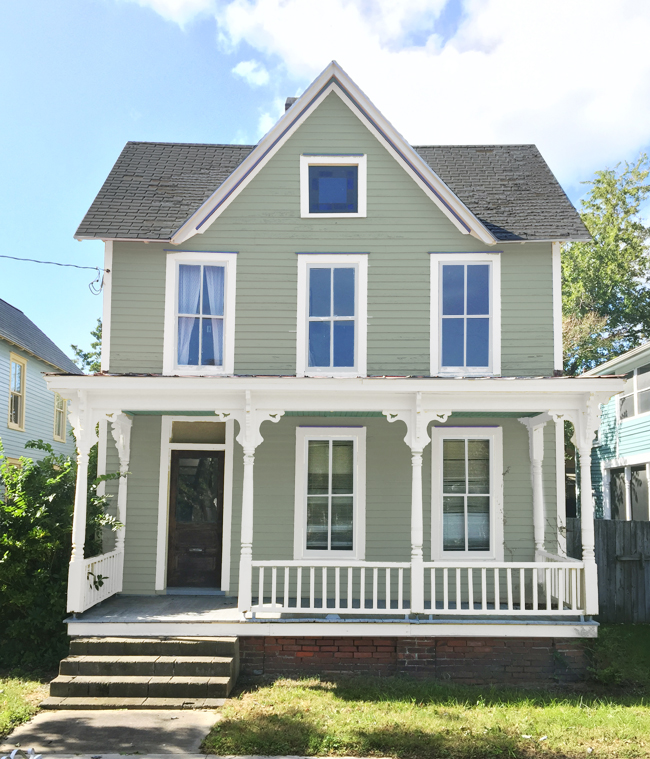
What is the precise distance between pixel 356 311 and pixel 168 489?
4071 millimetres

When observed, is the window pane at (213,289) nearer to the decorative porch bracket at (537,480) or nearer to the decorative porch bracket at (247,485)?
the decorative porch bracket at (247,485)

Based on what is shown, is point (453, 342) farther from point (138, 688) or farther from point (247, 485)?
point (138, 688)

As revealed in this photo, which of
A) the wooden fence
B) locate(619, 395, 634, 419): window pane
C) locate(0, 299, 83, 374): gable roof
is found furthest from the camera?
locate(0, 299, 83, 374): gable roof

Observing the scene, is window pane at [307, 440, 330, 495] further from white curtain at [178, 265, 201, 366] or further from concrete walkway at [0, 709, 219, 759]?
concrete walkway at [0, 709, 219, 759]

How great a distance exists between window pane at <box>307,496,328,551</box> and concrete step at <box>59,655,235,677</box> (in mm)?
2754

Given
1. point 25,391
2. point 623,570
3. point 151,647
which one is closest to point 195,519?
point 151,647

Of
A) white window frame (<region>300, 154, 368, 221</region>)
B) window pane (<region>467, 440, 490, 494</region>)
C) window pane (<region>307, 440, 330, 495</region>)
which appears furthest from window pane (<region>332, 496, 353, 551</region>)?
white window frame (<region>300, 154, 368, 221</region>)

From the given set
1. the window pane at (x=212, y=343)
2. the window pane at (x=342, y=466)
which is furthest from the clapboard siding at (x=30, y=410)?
the window pane at (x=342, y=466)

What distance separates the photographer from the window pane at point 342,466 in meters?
11.0

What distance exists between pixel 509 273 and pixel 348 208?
2.79m

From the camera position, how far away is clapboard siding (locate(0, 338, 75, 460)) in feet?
62.2

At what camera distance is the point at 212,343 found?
1123 cm

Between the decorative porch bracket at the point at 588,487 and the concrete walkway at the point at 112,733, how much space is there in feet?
16.3

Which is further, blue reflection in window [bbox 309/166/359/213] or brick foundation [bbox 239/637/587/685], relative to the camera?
blue reflection in window [bbox 309/166/359/213]
